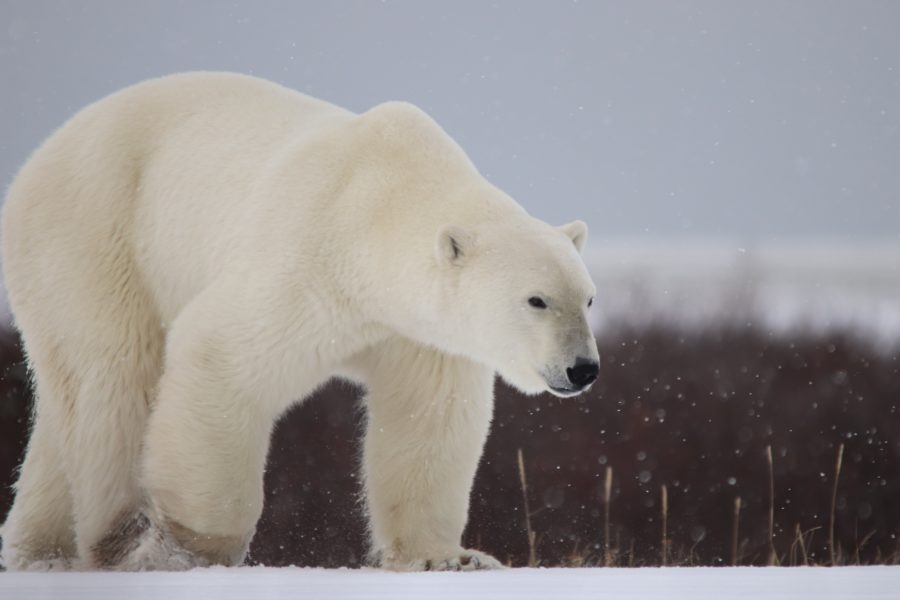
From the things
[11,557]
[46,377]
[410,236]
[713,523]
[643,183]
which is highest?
[410,236]

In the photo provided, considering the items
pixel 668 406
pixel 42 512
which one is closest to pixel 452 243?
pixel 42 512

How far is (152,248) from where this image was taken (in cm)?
420

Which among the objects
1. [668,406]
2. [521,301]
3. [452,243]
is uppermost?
[452,243]

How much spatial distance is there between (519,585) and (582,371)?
0.88 m

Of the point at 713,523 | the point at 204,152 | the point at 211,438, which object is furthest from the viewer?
the point at 713,523

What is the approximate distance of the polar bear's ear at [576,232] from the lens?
3736 millimetres

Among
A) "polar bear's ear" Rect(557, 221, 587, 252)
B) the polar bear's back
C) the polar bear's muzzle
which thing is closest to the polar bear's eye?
the polar bear's muzzle

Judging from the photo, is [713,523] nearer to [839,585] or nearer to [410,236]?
[410,236]

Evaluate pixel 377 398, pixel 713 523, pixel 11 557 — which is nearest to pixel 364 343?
pixel 377 398

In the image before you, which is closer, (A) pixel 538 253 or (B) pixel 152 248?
(A) pixel 538 253

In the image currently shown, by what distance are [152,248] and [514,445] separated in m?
5.74

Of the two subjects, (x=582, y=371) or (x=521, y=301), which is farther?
(x=521, y=301)

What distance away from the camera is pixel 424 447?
3.88 meters

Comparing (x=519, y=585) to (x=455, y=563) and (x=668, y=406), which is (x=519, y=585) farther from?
(x=668, y=406)
